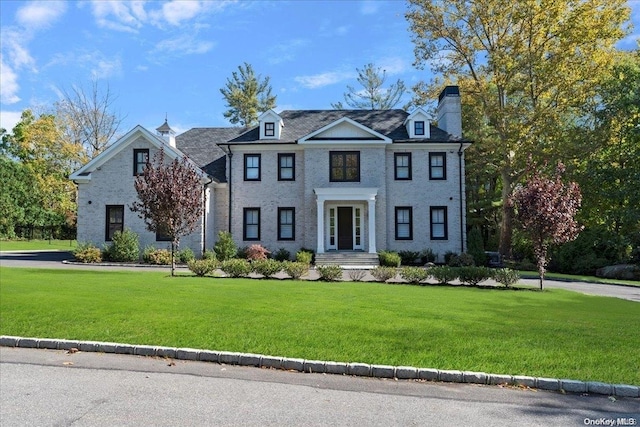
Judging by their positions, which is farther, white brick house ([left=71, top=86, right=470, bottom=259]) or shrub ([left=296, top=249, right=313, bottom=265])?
white brick house ([left=71, top=86, right=470, bottom=259])

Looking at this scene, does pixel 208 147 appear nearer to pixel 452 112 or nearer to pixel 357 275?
pixel 452 112

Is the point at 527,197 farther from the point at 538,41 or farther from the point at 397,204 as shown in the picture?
the point at 538,41

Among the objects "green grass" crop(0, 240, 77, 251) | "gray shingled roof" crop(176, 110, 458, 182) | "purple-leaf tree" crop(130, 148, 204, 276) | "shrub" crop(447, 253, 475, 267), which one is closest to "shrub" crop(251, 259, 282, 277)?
"purple-leaf tree" crop(130, 148, 204, 276)

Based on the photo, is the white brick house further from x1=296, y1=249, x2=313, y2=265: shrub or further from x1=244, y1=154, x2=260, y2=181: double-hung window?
x1=296, y1=249, x2=313, y2=265: shrub

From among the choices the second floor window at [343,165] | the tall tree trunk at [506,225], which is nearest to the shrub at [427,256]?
the second floor window at [343,165]

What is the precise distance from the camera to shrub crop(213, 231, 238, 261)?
2508 cm

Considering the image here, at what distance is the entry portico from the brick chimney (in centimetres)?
707

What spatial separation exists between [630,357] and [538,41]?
27.2 meters

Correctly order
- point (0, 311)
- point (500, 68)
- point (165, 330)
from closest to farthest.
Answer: point (165, 330) < point (0, 311) < point (500, 68)

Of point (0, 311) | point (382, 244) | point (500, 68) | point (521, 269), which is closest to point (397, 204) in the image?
point (382, 244)

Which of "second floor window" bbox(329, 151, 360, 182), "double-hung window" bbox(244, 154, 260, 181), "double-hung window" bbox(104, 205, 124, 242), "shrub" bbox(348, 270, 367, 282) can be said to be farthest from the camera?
"double-hung window" bbox(244, 154, 260, 181)

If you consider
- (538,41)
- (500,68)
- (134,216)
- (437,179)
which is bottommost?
(134,216)

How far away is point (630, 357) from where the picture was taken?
677 centimetres

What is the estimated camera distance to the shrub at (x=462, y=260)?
2428cm
